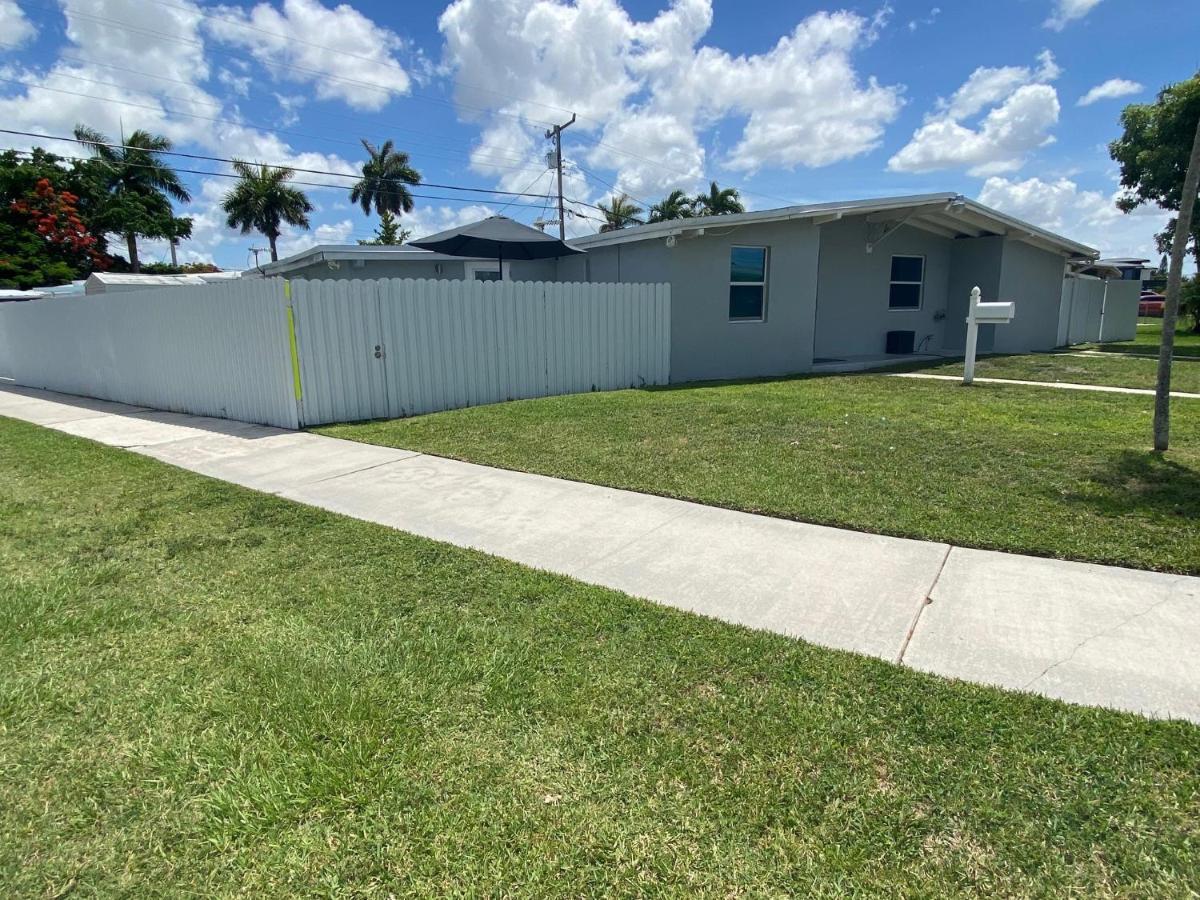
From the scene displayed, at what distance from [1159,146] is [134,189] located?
4510 cm

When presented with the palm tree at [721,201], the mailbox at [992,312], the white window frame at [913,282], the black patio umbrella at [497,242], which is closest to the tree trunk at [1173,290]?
the mailbox at [992,312]

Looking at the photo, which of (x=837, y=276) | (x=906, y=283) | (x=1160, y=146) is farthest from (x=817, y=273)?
(x=1160, y=146)

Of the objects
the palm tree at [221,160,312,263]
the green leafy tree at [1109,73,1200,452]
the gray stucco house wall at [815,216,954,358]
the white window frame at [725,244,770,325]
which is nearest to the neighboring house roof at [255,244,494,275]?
the white window frame at [725,244,770,325]

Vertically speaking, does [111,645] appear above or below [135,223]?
below

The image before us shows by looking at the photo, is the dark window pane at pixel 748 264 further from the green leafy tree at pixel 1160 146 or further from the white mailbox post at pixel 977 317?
the green leafy tree at pixel 1160 146

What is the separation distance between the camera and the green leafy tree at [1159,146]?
1772 centimetres

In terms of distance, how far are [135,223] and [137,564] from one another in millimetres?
40327

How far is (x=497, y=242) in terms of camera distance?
12.3m

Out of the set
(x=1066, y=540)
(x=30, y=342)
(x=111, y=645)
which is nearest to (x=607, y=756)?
(x=111, y=645)

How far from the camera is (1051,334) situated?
19.6 meters

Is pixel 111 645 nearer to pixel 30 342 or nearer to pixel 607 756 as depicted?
pixel 607 756

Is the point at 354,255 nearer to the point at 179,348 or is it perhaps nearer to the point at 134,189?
the point at 179,348

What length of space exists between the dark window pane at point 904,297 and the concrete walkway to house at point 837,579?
47.0 feet

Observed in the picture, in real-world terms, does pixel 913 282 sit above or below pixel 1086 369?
above
